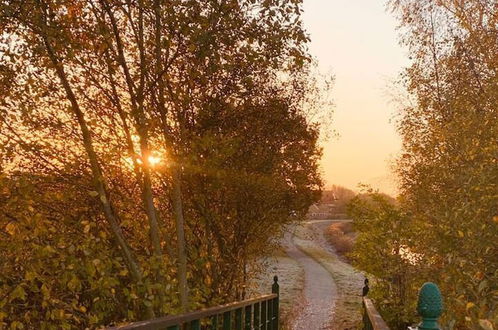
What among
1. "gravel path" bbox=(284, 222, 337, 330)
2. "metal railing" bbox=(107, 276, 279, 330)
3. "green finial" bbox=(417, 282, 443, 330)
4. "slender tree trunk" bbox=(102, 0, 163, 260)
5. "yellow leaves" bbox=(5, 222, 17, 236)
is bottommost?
"gravel path" bbox=(284, 222, 337, 330)

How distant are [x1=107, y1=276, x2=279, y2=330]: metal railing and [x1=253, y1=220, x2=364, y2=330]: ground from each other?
7.05m

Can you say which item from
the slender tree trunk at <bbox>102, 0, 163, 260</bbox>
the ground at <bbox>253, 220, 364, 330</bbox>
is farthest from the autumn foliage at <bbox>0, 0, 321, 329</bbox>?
the ground at <bbox>253, 220, 364, 330</bbox>

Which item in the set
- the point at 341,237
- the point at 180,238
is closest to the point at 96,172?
the point at 180,238

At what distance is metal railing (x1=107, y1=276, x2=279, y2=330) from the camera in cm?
367

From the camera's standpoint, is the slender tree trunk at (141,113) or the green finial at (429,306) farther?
the slender tree trunk at (141,113)

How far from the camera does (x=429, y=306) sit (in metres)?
2.95

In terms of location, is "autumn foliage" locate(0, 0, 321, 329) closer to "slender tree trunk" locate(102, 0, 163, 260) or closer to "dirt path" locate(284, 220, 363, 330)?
"slender tree trunk" locate(102, 0, 163, 260)

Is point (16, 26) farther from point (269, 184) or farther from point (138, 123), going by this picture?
point (269, 184)

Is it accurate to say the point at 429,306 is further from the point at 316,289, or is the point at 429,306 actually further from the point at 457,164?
the point at 316,289

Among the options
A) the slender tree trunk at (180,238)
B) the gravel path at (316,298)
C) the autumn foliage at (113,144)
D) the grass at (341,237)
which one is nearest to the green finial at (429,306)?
the autumn foliage at (113,144)

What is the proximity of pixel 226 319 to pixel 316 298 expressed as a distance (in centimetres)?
2318

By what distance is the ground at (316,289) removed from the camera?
21859 mm

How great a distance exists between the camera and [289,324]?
20.6m

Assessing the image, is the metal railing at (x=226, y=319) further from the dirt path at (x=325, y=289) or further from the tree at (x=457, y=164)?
the dirt path at (x=325, y=289)
